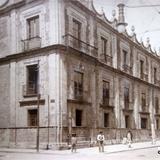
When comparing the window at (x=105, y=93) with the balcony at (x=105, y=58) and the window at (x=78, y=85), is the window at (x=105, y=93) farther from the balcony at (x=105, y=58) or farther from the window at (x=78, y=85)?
the window at (x=78, y=85)

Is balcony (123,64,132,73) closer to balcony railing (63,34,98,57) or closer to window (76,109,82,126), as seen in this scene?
balcony railing (63,34,98,57)

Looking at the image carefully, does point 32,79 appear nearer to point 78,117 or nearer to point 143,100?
point 78,117

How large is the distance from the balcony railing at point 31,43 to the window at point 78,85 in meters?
3.04

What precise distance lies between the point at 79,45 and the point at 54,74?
3188 millimetres

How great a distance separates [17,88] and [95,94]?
5.54m

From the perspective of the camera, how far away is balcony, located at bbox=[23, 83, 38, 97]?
22.0 metres

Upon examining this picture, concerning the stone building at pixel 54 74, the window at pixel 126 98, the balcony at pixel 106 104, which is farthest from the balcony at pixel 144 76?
the balcony at pixel 106 104

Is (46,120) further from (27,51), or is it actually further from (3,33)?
(3,33)

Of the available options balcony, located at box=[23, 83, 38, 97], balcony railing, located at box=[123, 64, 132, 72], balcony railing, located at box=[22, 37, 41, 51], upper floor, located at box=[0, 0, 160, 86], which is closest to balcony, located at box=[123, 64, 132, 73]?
balcony railing, located at box=[123, 64, 132, 72]

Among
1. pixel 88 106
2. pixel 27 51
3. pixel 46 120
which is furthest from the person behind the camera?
pixel 88 106

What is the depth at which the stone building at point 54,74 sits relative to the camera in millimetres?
21234

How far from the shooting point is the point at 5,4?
24359 mm

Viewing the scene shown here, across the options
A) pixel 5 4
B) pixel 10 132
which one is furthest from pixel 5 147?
pixel 5 4

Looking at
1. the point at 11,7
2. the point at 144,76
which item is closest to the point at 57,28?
the point at 11,7
